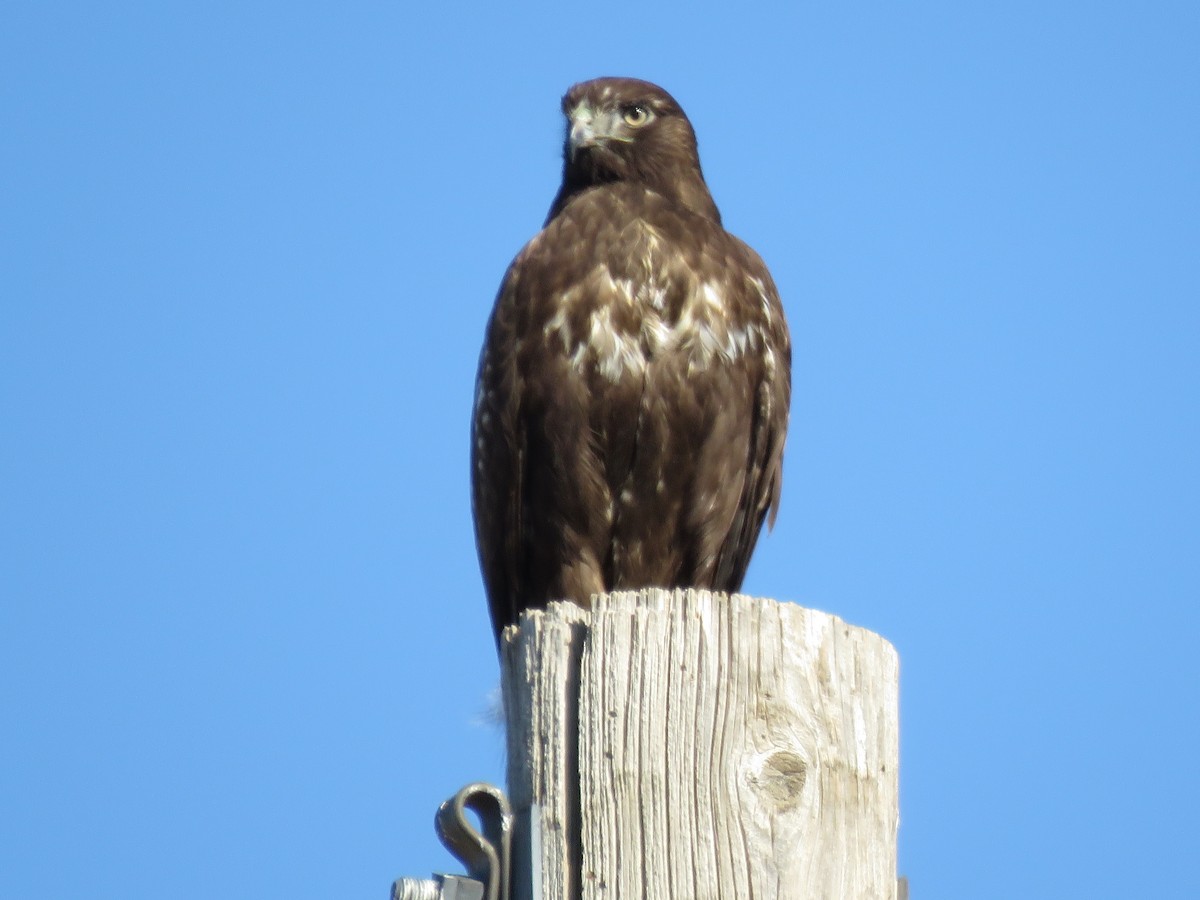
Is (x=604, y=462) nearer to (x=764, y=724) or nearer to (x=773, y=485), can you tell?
(x=773, y=485)

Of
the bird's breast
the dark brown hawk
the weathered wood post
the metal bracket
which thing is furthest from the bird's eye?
the metal bracket

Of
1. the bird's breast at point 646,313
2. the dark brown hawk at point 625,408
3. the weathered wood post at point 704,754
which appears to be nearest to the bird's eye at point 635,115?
the dark brown hawk at point 625,408

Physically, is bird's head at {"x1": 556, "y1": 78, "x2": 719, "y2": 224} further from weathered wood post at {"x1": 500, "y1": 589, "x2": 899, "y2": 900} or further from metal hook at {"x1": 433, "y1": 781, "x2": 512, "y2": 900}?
metal hook at {"x1": 433, "y1": 781, "x2": 512, "y2": 900}

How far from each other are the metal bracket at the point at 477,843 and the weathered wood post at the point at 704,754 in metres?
0.03

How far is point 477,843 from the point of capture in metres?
3.11

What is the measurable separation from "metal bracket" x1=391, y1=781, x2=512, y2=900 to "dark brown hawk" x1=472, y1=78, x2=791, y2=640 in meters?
2.85

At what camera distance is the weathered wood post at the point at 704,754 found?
3.02m

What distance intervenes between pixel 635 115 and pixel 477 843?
14.1ft

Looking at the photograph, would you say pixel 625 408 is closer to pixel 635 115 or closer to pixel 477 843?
pixel 635 115

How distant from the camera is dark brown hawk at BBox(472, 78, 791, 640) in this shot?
591cm

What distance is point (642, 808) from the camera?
305 centimetres

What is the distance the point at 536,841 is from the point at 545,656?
366mm

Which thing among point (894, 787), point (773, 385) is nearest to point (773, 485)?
point (773, 385)

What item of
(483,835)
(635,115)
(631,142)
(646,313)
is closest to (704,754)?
(483,835)
